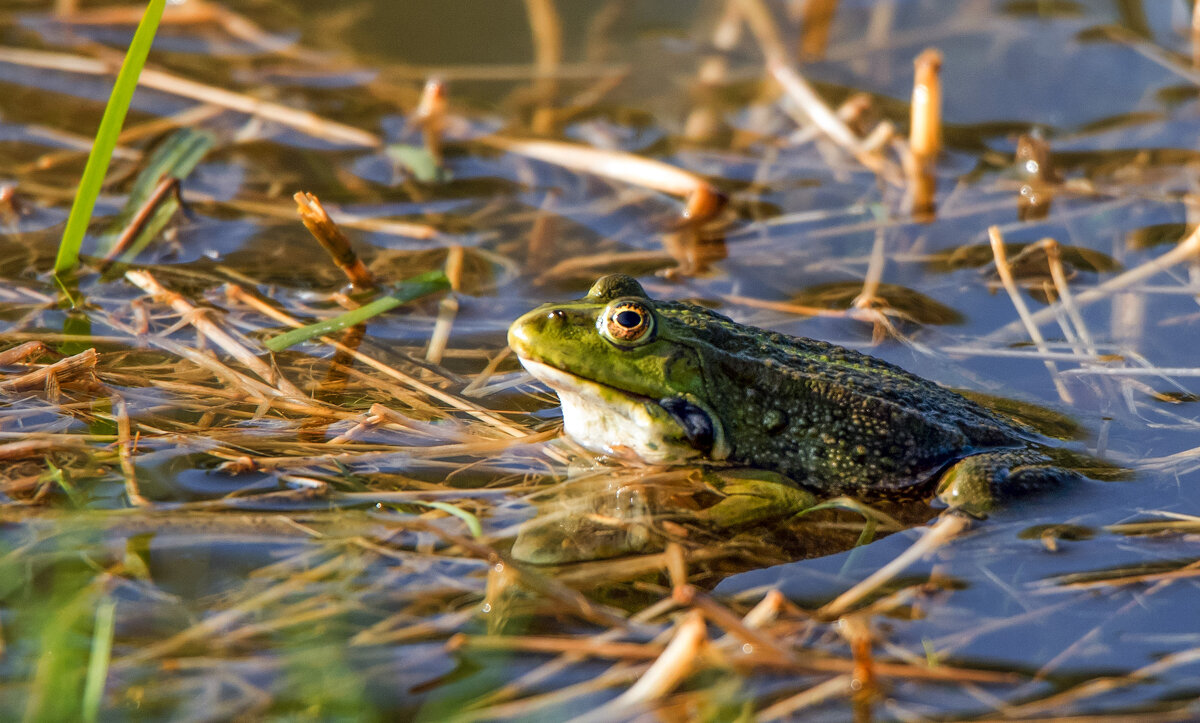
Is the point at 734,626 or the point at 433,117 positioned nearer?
the point at 734,626

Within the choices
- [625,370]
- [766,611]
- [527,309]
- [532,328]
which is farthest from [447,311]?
[766,611]

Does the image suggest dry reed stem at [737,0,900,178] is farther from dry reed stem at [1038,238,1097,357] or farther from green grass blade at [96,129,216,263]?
green grass blade at [96,129,216,263]

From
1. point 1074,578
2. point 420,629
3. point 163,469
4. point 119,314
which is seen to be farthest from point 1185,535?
point 119,314

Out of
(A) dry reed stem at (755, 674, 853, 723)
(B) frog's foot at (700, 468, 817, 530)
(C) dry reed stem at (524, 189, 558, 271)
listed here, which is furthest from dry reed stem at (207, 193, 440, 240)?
(A) dry reed stem at (755, 674, 853, 723)

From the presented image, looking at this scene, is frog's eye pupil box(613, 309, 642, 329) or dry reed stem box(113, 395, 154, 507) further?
frog's eye pupil box(613, 309, 642, 329)

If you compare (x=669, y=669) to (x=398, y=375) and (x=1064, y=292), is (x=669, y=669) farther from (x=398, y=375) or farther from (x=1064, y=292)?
(x=1064, y=292)

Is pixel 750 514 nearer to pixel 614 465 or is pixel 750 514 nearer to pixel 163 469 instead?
pixel 614 465
